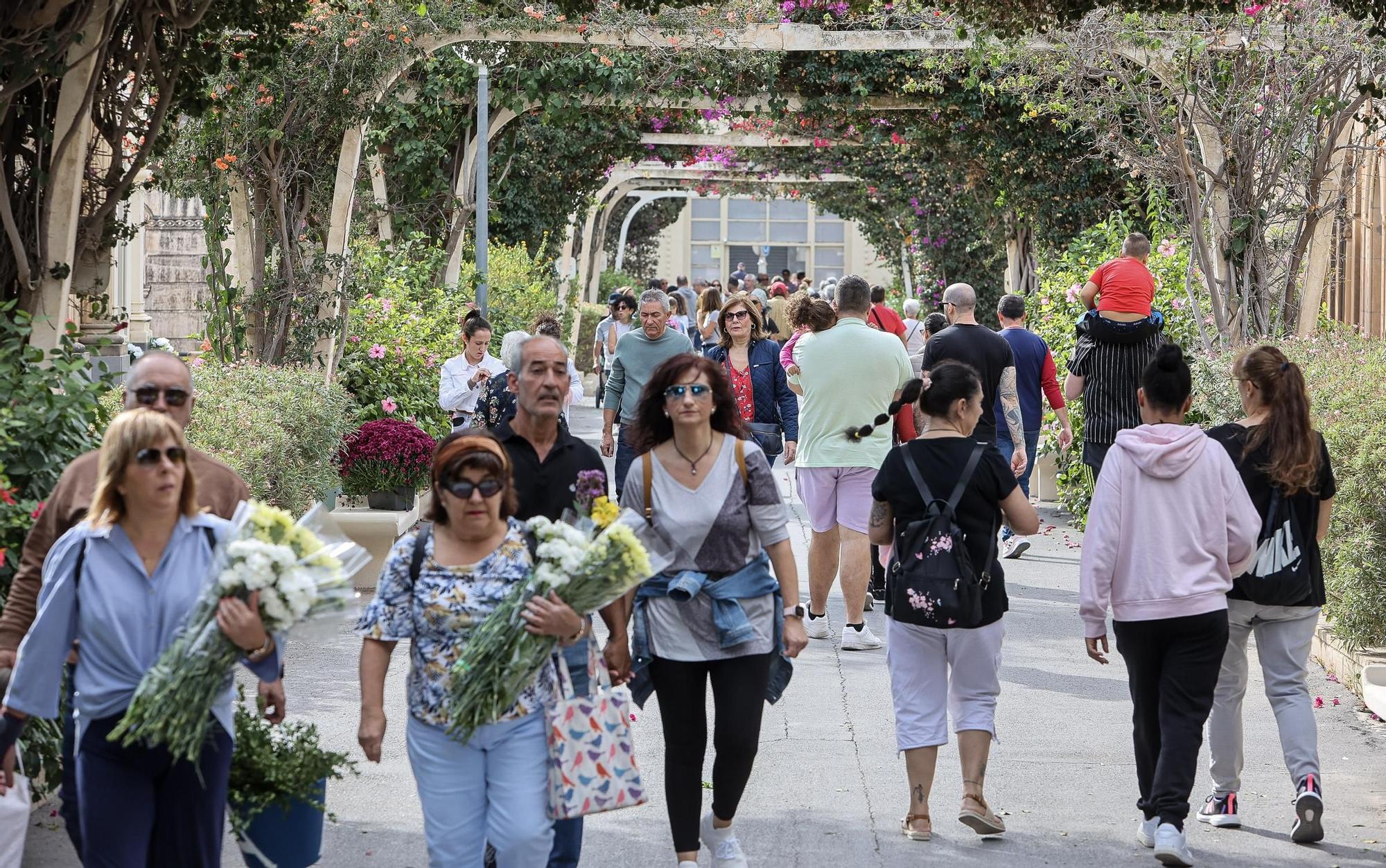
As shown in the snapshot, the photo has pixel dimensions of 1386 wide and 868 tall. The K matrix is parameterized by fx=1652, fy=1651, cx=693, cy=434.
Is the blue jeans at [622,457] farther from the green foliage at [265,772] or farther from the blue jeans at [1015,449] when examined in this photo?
the green foliage at [265,772]

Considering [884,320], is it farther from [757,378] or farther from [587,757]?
[587,757]

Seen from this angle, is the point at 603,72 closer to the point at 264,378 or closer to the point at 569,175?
the point at 569,175

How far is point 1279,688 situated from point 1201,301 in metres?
6.89

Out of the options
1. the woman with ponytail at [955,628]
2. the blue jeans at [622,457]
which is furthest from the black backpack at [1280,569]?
the blue jeans at [622,457]

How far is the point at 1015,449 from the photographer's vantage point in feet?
32.9

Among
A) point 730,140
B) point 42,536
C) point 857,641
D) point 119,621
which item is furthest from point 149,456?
point 730,140

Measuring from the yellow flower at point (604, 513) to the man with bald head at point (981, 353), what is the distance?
5.44 m

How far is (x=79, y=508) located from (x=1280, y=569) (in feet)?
11.6

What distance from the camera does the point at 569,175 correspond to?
854 inches

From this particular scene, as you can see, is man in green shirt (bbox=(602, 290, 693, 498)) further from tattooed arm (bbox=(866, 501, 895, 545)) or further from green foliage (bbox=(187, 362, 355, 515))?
tattooed arm (bbox=(866, 501, 895, 545))

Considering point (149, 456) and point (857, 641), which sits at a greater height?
point (149, 456)

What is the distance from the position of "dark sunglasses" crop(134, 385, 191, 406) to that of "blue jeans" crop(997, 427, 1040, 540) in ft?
19.1

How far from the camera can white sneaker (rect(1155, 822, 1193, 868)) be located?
16.0ft

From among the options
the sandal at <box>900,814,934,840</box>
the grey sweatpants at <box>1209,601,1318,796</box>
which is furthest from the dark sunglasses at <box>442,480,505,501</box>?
the grey sweatpants at <box>1209,601,1318,796</box>
